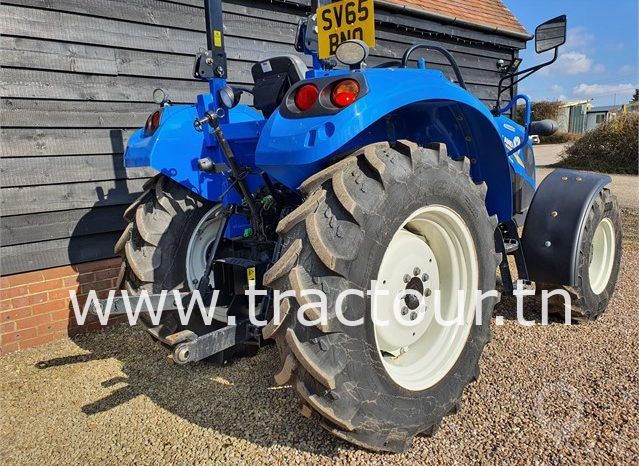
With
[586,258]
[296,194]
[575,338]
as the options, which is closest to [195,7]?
[296,194]

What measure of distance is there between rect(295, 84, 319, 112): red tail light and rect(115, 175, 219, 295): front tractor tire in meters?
1.20

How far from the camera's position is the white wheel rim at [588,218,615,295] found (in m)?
3.69

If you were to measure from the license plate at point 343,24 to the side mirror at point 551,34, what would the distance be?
1454 millimetres

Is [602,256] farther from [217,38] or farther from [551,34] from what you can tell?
[217,38]

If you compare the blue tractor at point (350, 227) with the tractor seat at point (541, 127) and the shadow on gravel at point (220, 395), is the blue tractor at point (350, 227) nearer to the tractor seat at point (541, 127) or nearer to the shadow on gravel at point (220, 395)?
the tractor seat at point (541, 127)

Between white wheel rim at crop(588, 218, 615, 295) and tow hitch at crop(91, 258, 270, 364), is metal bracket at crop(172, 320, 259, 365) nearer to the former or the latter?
tow hitch at crop(91, 258, 270, 364)

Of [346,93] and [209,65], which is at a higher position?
[209,65]

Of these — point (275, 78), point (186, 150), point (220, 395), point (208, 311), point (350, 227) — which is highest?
point (275, 78)

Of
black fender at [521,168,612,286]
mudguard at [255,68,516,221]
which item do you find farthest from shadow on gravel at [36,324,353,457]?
black fender at [521,168,612,286]

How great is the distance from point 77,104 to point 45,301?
60.6 inches

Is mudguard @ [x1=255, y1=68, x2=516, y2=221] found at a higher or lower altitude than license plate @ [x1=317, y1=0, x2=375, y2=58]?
lower

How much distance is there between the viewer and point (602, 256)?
3.79 m

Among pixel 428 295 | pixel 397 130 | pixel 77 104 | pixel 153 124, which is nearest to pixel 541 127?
pixel 397 130

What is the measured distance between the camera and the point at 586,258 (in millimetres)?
3266
